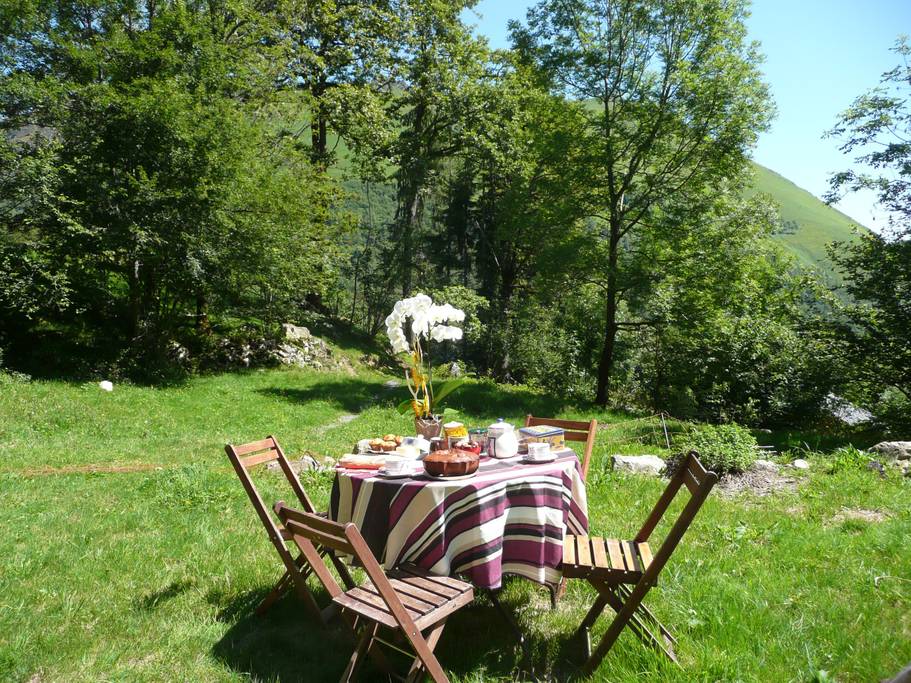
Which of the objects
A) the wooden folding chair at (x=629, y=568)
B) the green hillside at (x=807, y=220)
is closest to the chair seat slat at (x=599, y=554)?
the wooden folding chair at (x=629, y=568)

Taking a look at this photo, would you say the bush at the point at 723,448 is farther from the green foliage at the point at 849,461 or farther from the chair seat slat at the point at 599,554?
the chair seat slat at the point at 599,554

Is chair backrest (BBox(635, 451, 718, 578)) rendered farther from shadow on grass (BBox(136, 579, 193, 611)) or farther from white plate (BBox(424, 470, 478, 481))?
shadow on grass (BBox(136, 579, 193, 611))

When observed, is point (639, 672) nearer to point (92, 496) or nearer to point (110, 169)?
point (92, 496)

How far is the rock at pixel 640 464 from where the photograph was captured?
24.6 feet

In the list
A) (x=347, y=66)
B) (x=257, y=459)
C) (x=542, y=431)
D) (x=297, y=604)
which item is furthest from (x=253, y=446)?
(x=347, y=66)

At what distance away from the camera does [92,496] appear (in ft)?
21.5

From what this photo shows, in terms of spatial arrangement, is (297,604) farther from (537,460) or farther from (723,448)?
(723,448)

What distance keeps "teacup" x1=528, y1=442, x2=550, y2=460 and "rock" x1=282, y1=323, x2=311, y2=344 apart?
53.9ft

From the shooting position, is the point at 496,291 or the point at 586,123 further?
the point at 496,291

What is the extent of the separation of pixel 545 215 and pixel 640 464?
10821 mm

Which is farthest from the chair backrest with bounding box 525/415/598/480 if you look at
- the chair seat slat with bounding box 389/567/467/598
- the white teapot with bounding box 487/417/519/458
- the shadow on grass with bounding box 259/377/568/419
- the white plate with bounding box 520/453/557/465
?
the shadow on grass with bounding box 259/377/568/419

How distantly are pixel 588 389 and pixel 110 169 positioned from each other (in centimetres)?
1451

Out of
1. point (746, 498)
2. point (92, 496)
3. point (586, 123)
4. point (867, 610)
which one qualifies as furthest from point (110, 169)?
point (867, 610)

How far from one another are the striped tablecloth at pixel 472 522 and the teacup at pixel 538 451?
235mm
